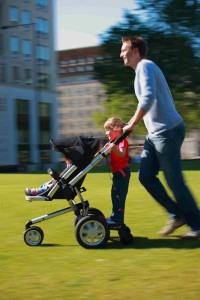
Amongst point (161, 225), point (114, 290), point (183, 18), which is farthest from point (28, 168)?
point (114, 290)

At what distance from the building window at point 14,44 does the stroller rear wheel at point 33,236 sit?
186 ft

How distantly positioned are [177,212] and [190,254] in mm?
1138

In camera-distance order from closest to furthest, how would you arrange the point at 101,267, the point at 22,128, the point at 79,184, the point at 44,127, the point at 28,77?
the point at 101,267 < the point at 79,184 < the point at 22,128 < the point at 44,127 < the point at 28,77

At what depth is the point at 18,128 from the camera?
60062 mm

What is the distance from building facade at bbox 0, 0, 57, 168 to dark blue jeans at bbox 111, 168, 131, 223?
162ft

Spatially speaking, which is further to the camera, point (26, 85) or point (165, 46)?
point (26, 85)

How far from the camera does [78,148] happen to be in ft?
22.2

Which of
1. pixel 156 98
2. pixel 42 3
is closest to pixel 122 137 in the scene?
pixel 156 98

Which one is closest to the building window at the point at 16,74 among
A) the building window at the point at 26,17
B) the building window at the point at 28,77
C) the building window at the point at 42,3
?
the building window at the point at 28,77

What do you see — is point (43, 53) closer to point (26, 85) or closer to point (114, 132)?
point (26, 85)

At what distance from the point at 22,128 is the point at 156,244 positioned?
54530 millimetres

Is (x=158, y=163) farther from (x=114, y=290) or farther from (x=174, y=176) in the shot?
(x=114, y=290)

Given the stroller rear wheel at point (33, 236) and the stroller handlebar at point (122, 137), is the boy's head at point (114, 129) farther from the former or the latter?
the stroller rear wheel at point (33, 236)

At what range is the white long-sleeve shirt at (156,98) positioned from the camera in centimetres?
655
